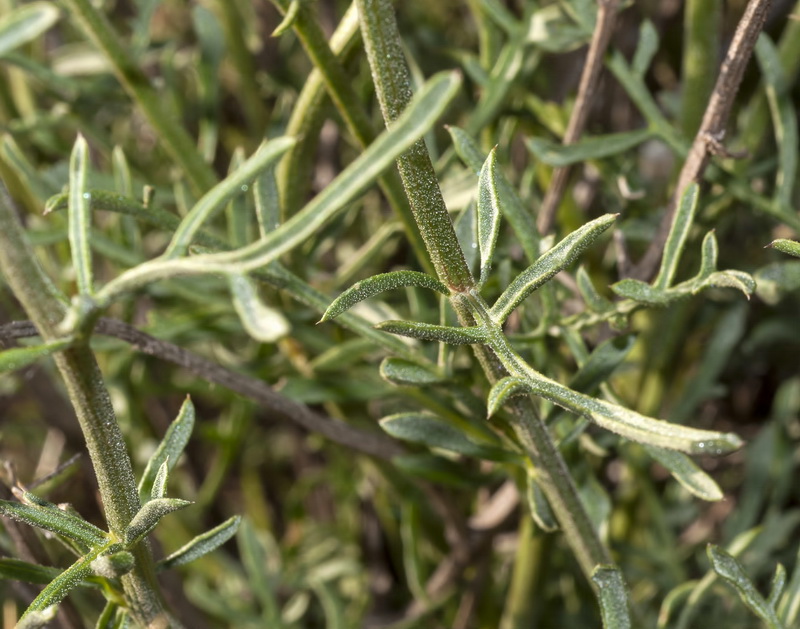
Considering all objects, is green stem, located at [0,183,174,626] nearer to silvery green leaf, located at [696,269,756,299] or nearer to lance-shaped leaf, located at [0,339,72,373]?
lance-shaped leaf, located at [0,339,72,373]

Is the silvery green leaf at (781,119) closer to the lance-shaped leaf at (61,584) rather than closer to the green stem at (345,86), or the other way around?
the green stem at (345,86)

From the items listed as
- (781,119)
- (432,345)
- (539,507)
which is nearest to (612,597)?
(539,507)

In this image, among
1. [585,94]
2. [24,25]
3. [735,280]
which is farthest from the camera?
[585,94]

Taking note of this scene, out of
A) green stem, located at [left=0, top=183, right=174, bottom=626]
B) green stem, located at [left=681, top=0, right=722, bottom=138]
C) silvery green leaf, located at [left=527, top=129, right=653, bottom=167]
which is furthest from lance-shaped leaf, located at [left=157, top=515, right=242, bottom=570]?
green stem, located at [left=681, top=0, right=722, bottom=138]

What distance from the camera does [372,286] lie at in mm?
273

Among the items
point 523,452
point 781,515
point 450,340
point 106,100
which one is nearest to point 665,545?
point 781,515

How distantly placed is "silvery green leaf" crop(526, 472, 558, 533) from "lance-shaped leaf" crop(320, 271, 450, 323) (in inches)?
4.7

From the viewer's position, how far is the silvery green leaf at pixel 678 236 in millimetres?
358

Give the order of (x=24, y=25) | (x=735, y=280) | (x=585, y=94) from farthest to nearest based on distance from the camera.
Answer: (x=585, y=94) < (x=735, y=280) < (x=24, y=25)

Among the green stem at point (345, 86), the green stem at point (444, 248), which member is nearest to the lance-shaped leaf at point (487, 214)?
the green stem at point (444, 248)

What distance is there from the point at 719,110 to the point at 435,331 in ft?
0.62

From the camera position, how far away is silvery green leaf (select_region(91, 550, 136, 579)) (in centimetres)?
29

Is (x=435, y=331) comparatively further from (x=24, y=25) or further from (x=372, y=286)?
(x=24, y=25)

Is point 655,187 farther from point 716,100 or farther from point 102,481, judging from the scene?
point 102,481
